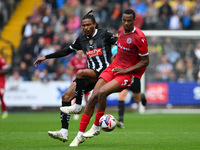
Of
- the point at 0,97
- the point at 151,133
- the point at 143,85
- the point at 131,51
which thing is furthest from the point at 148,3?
the point at 131,51

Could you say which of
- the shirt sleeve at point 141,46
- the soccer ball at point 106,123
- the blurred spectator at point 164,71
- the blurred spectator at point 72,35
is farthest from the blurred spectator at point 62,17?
the soccer ball at point 106,123

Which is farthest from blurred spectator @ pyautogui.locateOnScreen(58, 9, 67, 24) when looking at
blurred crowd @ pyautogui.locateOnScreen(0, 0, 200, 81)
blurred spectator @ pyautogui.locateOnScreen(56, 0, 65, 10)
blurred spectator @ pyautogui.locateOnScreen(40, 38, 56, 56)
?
blurred spectator @ pyautogui.locateOnScreen(40, 38, 56, 56)

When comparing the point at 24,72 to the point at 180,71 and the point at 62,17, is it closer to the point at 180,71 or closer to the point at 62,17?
the point at 62,17

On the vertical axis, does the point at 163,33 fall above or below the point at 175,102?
above

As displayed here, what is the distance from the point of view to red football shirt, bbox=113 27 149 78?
27.0 feet

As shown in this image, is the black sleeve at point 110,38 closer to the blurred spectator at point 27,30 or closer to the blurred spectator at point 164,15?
the blurred spectator at point 164,15

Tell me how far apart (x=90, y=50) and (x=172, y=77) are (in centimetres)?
1182

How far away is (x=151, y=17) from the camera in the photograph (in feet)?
74.3

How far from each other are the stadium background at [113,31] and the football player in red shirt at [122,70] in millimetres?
11155

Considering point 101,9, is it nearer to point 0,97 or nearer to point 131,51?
point 0,97

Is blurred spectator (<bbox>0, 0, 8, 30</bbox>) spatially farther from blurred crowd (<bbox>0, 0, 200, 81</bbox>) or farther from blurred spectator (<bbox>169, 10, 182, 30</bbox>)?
blurred spectator (<bbox>169, 10, 182, 30</bbox>)

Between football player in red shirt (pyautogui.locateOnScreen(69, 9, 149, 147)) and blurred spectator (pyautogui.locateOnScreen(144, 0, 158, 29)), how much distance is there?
46.0ft

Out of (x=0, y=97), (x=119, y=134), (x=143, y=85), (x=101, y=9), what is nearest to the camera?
(x=119, y=134)

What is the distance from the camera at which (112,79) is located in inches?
336
